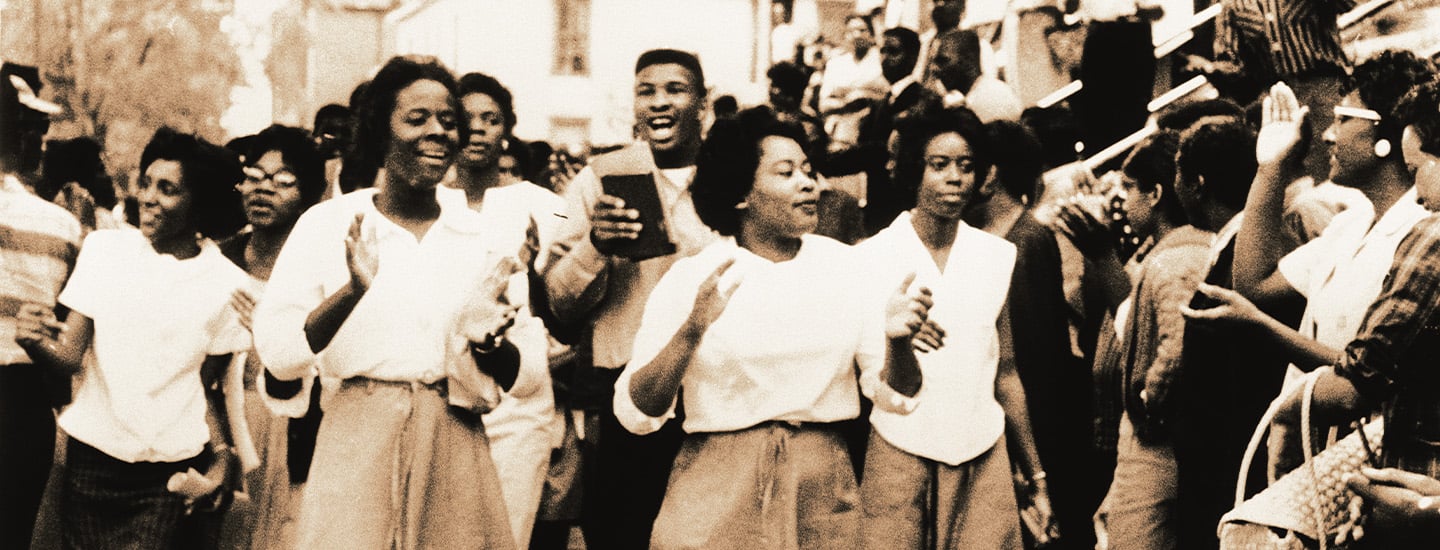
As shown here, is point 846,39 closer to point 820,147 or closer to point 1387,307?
point 820,147

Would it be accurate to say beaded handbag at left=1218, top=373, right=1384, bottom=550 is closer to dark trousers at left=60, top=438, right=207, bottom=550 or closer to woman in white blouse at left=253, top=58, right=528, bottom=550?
woman in white blouse at left=253, top=58, right=528, bottom=550

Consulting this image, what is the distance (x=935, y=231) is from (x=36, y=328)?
10.5 ft

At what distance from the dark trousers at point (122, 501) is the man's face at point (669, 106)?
210 centimetres

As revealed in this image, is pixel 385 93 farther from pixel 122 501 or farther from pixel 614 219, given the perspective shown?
pixel 122 501

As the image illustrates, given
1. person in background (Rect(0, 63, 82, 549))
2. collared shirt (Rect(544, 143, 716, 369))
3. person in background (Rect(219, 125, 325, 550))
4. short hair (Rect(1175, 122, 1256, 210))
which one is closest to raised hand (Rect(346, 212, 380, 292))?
collared shirt (Rect(544, 143, 716, 369))

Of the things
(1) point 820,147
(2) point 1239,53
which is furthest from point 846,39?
(1) point 820,147

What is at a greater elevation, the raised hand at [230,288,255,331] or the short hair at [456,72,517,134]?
the short hair at [456,72,517,134]

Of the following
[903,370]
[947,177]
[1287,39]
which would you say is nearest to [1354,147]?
[947,177]

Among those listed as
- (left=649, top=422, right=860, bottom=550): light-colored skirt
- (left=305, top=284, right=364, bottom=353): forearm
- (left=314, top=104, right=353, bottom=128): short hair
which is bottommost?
(left=649, top=422, right=860, bottom=550): light-colored skirt

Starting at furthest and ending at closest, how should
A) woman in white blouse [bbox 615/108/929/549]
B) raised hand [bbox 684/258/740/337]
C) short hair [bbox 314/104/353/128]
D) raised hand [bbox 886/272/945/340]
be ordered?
short hair [bbox 314/104/353/128], woman in white blouse [bbox 615/108/929/549], raised hand [bbox 886/272/945/340], raised hand [bbox 684/258/740/337]

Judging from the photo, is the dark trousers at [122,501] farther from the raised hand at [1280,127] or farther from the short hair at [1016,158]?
the raised hand at [1280,127]

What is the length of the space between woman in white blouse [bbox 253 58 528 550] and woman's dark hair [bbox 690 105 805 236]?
27.6 inches

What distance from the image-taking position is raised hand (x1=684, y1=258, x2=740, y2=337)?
19.1 feet

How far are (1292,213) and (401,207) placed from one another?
2952 mm
